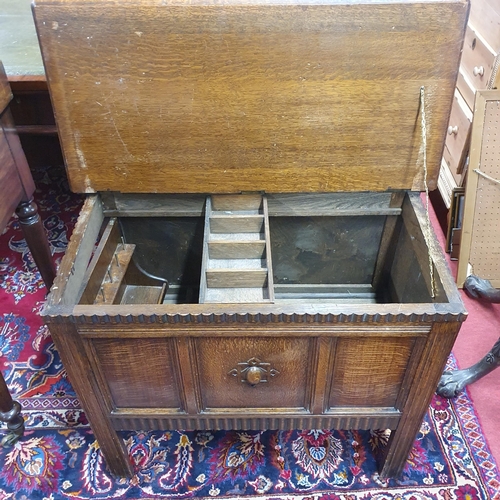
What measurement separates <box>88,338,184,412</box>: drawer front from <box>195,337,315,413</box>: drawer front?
6 cm

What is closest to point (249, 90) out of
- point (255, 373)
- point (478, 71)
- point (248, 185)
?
point (248, 185)

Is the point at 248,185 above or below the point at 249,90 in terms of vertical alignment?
below

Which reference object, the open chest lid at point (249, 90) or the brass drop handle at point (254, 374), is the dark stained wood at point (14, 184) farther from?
the brass drop handle at point (254, 374)

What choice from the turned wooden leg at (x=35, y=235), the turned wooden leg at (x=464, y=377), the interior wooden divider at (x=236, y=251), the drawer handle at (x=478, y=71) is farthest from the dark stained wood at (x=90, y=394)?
the drawer handle at (x=478, y=71)

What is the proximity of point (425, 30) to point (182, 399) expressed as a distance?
2.93ft

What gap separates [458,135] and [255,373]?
139cm

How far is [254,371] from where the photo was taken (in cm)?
103

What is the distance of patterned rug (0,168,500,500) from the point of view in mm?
1262

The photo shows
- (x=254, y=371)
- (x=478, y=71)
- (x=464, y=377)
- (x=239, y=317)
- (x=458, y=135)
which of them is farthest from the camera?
(x=458, y=135)

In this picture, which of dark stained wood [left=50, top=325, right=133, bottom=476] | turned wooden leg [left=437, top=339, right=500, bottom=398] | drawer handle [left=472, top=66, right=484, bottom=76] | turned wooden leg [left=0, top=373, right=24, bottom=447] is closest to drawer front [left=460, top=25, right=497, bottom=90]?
drawer handle [left=472, top=66, right=484, bottom=76]

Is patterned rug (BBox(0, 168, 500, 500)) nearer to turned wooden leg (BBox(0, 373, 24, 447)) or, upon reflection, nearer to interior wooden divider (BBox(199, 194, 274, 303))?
turned wooden leg (BBox(0, 373, 24, 447))

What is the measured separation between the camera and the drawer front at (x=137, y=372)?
3.29ft

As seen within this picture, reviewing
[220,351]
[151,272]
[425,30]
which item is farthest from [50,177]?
[425,30]

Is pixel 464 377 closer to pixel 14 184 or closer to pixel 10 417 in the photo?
pixel 10 417
